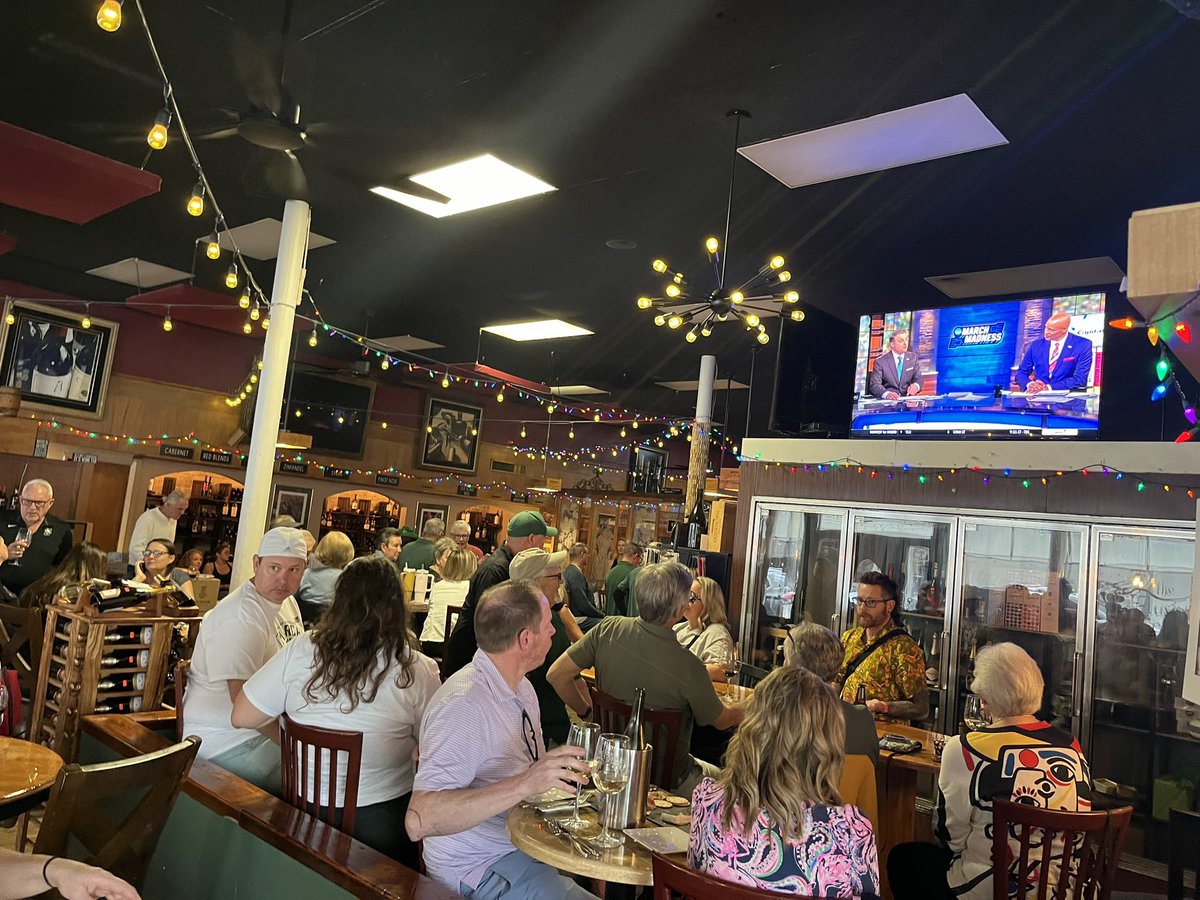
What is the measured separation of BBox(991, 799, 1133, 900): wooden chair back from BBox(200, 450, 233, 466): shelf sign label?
1169 cm

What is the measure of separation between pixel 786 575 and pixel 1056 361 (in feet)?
8.69

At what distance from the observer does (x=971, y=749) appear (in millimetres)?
3123

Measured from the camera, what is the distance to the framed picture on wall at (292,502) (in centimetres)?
1366

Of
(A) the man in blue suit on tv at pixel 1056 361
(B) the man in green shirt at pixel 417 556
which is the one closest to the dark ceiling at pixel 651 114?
(A) the man in blue suit on tv at pixel 1056 361

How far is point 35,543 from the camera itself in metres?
6.50

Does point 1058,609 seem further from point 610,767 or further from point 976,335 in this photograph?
point 610,767

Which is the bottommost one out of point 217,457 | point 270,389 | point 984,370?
point 217,457

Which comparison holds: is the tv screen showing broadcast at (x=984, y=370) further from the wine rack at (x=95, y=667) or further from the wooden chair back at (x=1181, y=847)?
the wine rack at (x=95, y=667)

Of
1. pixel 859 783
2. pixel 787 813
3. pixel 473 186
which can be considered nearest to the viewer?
pixel 787 813

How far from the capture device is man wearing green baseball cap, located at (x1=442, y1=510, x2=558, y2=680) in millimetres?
4438

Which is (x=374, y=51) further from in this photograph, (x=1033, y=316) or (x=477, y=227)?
(x=1033, y=316)

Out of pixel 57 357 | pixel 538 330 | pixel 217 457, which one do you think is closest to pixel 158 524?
pixel 57 357

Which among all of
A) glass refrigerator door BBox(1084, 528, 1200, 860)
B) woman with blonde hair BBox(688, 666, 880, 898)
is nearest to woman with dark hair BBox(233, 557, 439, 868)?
woman with blonde hair BBox(688, 666, 880, 898)

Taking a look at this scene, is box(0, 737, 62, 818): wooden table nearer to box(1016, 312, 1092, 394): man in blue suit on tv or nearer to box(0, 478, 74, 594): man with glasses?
box(0, 478, 74, 594): man with glasses
